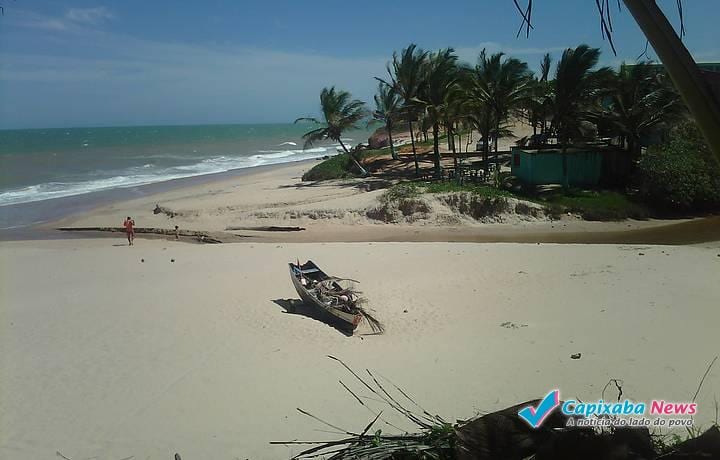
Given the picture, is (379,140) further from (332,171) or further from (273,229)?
(273,229)

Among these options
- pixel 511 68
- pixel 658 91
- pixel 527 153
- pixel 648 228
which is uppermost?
pixel 511 68

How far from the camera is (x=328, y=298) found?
34.1ft

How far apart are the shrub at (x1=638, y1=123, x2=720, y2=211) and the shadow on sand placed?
16.3m

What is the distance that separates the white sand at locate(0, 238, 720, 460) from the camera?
6.74 meters

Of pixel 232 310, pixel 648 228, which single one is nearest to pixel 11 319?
pixel 232 310

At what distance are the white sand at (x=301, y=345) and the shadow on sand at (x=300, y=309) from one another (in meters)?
0.18

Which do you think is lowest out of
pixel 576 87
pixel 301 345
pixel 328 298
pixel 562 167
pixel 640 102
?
pixel 301 345

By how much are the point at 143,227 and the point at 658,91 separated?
20.6m

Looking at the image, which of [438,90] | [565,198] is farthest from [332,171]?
[565,198]

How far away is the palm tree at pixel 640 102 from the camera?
73.0ft

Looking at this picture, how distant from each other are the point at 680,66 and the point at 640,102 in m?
23.2

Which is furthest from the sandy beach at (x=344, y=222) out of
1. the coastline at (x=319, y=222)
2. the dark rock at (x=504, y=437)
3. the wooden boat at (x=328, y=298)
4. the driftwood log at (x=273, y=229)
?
the dark rock at (x=504, y=437)

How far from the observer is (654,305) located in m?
10.1

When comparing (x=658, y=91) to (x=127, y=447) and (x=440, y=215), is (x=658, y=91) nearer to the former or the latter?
(x=440, y=215)
